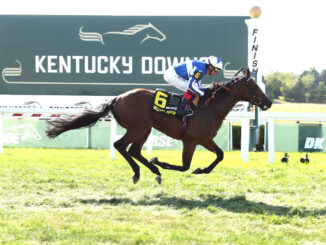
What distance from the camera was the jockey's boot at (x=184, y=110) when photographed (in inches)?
215

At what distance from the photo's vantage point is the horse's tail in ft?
19.0

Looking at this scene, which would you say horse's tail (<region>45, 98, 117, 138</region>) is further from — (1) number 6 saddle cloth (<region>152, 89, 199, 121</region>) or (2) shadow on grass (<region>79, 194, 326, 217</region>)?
(2) shadow on grass (<region>79, 194, 326, 217</region>)

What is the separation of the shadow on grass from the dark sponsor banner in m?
8.41

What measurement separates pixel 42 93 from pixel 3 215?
390 inches

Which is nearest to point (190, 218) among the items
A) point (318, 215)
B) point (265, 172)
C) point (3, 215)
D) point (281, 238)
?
point (281, 238)

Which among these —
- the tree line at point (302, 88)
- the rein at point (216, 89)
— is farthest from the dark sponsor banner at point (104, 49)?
the tree line at point (302, 88)

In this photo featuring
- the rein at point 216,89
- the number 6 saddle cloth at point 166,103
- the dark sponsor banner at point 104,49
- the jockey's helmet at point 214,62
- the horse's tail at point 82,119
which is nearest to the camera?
the jockey's helmet at point 214,62

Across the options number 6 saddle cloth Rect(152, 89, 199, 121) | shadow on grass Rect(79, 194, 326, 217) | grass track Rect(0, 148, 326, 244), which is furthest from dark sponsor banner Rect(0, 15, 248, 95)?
shadow on grass Rect(79, 194, 326, 217)

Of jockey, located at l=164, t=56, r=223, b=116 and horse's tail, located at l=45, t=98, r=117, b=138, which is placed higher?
jockey, located at l=164, t=56, r=223, b=116

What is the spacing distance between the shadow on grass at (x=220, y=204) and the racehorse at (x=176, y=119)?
665mm

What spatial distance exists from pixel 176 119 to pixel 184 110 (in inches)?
6.8

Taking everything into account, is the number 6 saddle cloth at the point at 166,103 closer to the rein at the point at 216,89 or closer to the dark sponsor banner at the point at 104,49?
the rein at the point at 216,89

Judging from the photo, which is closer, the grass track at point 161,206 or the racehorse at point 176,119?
the grass track at point 161,206

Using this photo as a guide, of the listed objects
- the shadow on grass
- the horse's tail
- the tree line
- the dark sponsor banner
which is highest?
the tree line
